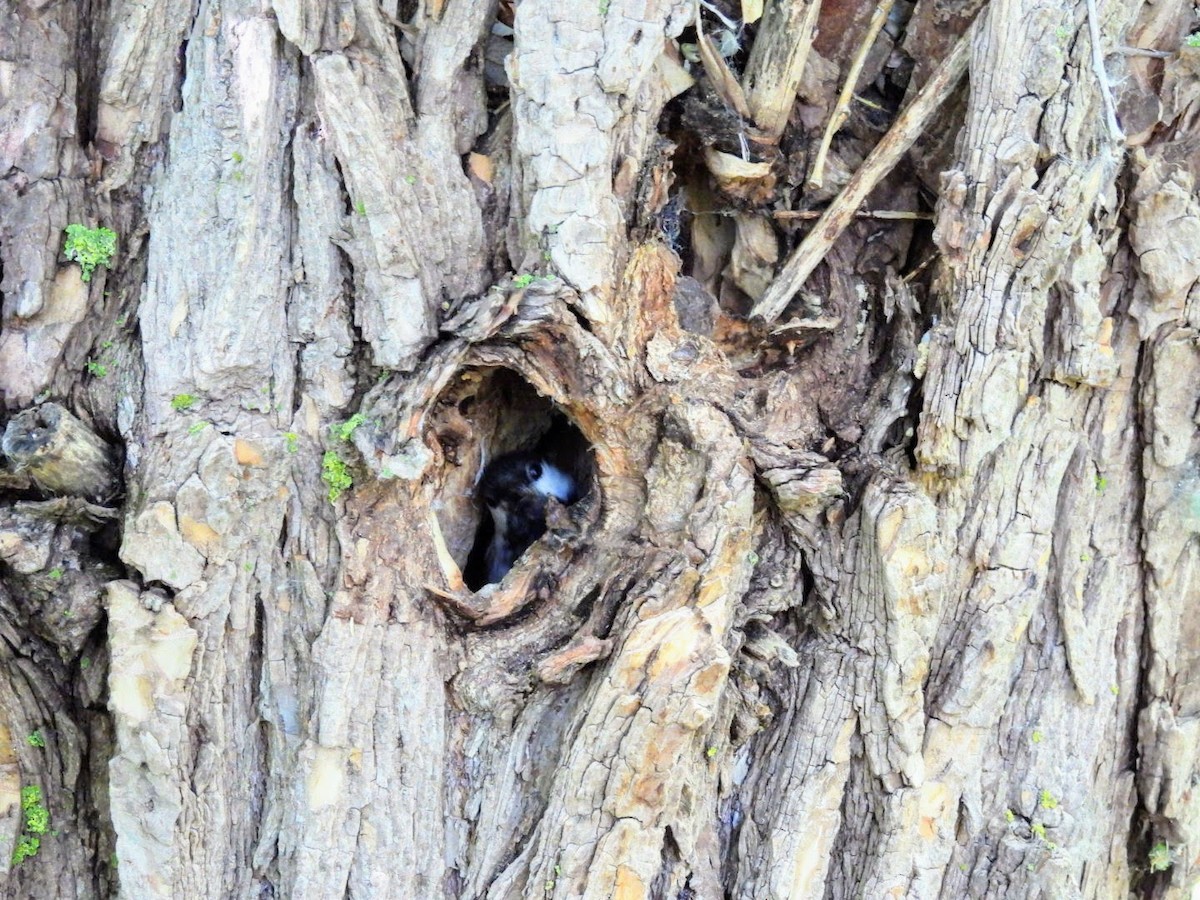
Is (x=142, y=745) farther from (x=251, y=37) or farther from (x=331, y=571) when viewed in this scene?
(x=251, y=37)

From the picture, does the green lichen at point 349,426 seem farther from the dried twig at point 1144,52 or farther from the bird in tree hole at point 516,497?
the dried twig at point 1144,52

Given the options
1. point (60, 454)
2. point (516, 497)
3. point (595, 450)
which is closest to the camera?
point (60, 454)

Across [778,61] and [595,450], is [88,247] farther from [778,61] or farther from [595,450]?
[778,61]

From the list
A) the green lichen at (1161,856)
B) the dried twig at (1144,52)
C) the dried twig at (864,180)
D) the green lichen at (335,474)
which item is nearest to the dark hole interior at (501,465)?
the green lichen at (335,474)

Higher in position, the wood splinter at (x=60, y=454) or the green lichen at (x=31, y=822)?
the wood splinter at (x=60, y=454)

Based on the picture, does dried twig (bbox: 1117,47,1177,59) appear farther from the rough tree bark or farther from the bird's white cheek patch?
the bird's white cheek patch

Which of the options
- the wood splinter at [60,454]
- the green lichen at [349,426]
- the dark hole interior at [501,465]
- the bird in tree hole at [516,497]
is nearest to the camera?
the wood splinter at [60,454]

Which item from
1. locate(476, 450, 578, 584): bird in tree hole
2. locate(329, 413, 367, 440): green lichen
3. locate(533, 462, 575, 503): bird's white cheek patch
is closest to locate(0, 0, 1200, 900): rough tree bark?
locate(329, 413, 367, 440): green lichen

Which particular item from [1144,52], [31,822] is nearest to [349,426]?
[31,822]
